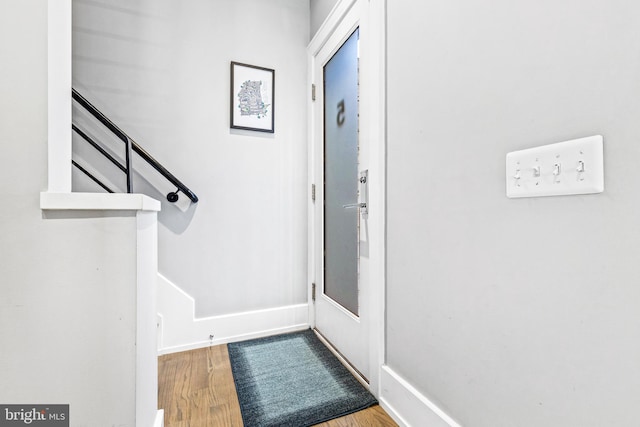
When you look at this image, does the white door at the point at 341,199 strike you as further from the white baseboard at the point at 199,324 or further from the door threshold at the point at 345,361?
the white baseboard at the point at 199,324

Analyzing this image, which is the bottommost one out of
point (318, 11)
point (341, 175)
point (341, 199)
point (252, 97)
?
point (341, 199)

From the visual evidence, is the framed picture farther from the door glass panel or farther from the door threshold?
the door threshold

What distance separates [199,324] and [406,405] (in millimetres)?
1341

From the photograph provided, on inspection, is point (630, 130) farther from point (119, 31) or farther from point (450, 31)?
point (119, 31)

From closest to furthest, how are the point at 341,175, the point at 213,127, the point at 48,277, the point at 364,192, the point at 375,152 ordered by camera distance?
the point at 48,277, the point at 375,152, the point at 364,192, the point at 341,175, the point at 213,127

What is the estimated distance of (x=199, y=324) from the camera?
1873 millimetres

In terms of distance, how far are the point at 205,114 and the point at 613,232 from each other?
2026 millimetres

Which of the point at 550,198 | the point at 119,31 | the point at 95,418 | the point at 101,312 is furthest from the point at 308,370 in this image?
the point at 119,31

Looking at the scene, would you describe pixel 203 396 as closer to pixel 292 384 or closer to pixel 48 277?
pixel 292 384

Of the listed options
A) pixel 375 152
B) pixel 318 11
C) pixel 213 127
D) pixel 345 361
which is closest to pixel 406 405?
pixel 345 361

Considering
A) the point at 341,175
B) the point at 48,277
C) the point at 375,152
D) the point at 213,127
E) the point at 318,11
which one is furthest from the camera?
the point at 318,11

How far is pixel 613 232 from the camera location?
0.59 metres

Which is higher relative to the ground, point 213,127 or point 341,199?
point 213,127

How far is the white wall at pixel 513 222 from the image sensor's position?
59 centimetres
